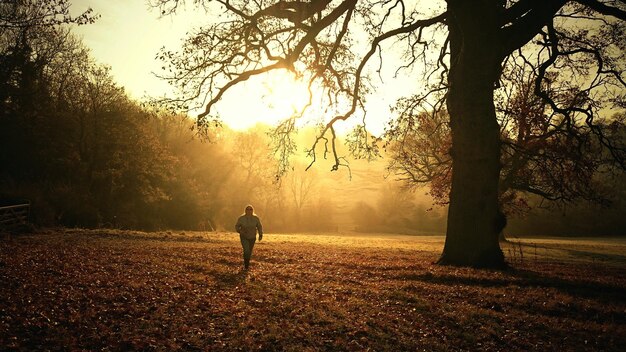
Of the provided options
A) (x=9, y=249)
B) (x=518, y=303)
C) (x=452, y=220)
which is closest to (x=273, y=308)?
(x=518, y=303)

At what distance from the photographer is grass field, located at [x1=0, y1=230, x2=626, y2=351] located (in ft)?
21.2

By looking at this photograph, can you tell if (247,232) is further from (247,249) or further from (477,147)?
(477,147)

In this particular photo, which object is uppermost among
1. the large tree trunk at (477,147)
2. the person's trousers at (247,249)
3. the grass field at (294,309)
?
the large tree trunk at (477,147)

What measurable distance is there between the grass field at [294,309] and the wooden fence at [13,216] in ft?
35.9

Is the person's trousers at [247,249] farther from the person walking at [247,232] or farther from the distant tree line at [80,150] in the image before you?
the distant tree line at [80,150]

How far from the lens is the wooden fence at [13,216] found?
21167 mm

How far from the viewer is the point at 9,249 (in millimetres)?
14250

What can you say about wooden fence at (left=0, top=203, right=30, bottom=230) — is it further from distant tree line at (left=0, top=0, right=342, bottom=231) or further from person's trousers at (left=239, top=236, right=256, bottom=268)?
person's trousers at (left=239, top=236, right=256, bottom=268)

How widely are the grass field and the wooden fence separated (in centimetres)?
1095

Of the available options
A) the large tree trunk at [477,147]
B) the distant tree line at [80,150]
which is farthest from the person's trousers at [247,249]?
the distant tree line at [80,150]

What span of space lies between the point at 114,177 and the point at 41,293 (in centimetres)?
3400

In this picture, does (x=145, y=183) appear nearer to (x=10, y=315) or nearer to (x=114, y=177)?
(x=114, y=177)

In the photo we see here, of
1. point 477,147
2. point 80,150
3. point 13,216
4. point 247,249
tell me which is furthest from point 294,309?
point 80,150

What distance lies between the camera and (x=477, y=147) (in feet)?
45.1
